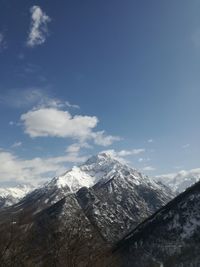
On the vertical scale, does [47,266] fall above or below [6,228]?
below

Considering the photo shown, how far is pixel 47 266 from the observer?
2657 inches

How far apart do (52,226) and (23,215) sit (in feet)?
36.3

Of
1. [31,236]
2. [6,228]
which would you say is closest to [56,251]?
[31,236]

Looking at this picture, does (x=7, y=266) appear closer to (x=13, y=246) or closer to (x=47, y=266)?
(x=13, y=246)

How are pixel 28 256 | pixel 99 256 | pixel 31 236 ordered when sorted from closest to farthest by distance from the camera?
pixel 31 236, pixel 28 256, pixel 99 256

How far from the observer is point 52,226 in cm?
→ 6656

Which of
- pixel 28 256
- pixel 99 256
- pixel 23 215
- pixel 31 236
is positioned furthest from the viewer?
pixel 99 256

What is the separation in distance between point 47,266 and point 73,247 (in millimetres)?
11460

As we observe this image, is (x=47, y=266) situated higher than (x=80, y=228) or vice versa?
(x=80, y=228)

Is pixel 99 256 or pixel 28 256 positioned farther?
pixel 99 256

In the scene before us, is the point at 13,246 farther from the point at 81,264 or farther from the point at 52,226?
the point at 81,264

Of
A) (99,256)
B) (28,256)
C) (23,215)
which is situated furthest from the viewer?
(99,256)

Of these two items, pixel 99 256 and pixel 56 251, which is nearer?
pixel 56 251

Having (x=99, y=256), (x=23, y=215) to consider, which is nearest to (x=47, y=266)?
(x=99, y=256)
